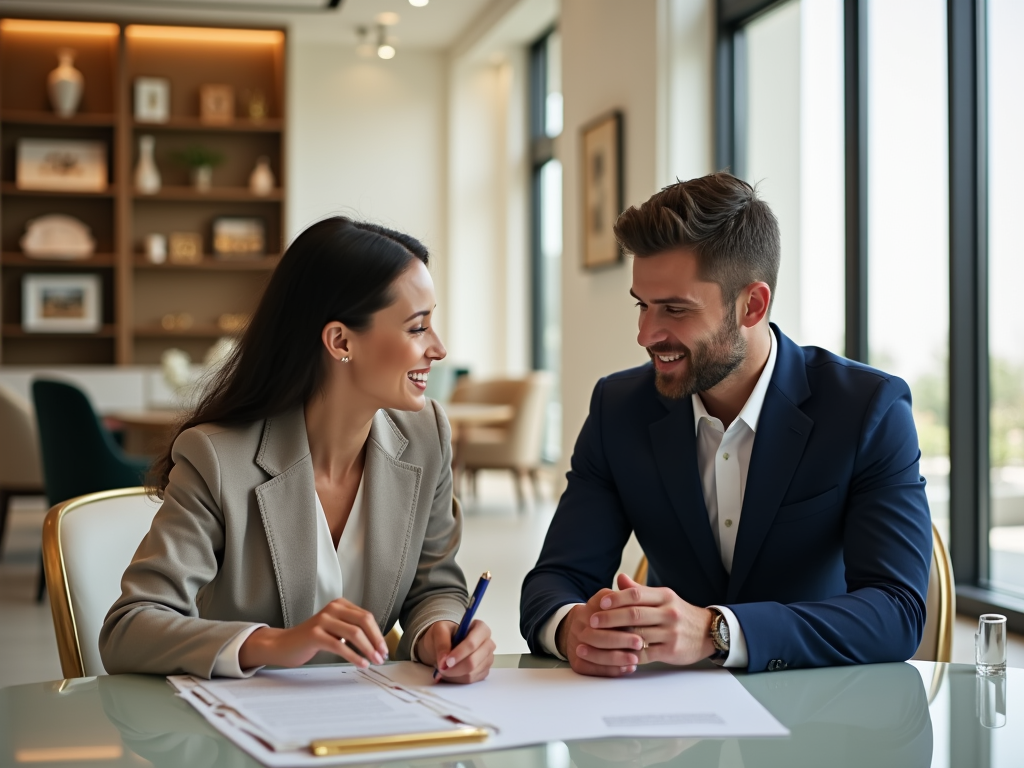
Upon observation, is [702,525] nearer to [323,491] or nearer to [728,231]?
[728,231]

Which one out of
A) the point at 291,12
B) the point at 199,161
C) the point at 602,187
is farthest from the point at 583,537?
the point at 199,161

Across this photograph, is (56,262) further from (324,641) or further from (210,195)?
(324,641)

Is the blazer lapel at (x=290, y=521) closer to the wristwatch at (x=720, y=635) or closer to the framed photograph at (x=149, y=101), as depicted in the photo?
the wristwatch at (x=720, y=635)

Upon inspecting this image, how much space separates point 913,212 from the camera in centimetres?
427

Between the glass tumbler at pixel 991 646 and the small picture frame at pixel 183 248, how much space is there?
8.26 m

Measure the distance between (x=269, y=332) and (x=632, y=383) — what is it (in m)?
0.60

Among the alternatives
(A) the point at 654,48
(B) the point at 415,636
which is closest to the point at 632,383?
(B) the point at 415,636

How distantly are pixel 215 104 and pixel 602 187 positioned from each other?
4.01m

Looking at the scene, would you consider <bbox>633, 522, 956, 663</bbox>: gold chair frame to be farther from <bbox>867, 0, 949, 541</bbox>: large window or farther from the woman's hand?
<bbox>867, 0, 949, 541</bbox>: large window

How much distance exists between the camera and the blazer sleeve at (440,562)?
1.62 meters

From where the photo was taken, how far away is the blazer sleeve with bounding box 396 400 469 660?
63.7 inches

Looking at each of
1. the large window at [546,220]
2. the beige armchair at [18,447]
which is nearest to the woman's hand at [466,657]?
the beige armchair at [18,447]

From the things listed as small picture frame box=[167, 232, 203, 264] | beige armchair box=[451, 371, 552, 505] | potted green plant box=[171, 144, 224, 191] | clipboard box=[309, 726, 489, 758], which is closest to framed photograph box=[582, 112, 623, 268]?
beige armchair box=[451, 371, 552, 505]

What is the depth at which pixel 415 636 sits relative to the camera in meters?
1.52
